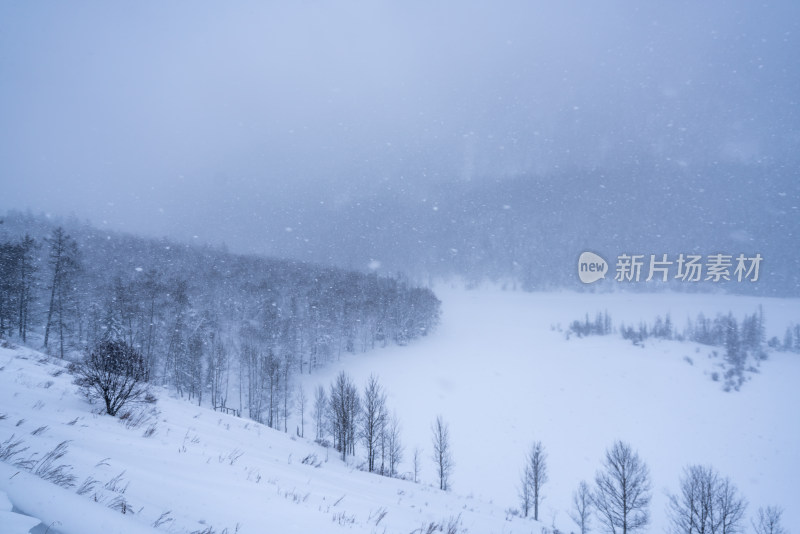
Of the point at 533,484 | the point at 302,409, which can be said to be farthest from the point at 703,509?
the point at 302,409

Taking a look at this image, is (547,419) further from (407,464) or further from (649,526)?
(407,464)

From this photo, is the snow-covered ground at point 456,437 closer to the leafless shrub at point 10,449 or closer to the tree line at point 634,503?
the leafless shrub at point 10,449

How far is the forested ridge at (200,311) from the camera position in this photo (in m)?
33.5

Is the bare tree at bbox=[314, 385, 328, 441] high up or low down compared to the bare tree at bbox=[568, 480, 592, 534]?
up

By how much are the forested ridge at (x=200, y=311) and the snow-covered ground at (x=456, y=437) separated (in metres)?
8.52

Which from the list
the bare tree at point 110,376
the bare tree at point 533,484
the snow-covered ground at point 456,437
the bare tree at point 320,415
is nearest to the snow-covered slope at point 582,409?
the snow-covered ground at point 456,437

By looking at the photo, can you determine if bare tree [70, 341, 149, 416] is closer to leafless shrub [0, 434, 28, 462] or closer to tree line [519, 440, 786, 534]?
leafless shrub [0, 434, 28, 462]

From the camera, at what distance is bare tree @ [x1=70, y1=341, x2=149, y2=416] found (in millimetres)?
9430

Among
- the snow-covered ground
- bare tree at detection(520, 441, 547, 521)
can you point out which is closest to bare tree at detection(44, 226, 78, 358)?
the snow-covered ground

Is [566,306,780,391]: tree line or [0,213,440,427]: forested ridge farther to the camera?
[566,306,780,391]: tree line

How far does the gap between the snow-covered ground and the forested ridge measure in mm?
8520

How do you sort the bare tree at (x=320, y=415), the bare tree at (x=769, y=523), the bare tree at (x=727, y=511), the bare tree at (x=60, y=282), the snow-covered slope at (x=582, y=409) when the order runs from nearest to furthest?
the bare tree at (x=727, y=511) < the bare tree at (x=769, y=523) < the bare tree at (x=60, y=282) < the snow-covered slope at (x=582, y=409) < the bare tree at (x=320, y=415)

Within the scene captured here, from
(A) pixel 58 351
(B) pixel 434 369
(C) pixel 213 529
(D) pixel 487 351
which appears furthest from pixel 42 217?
(C) pixel 213 529

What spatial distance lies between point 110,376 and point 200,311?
2307 inches
